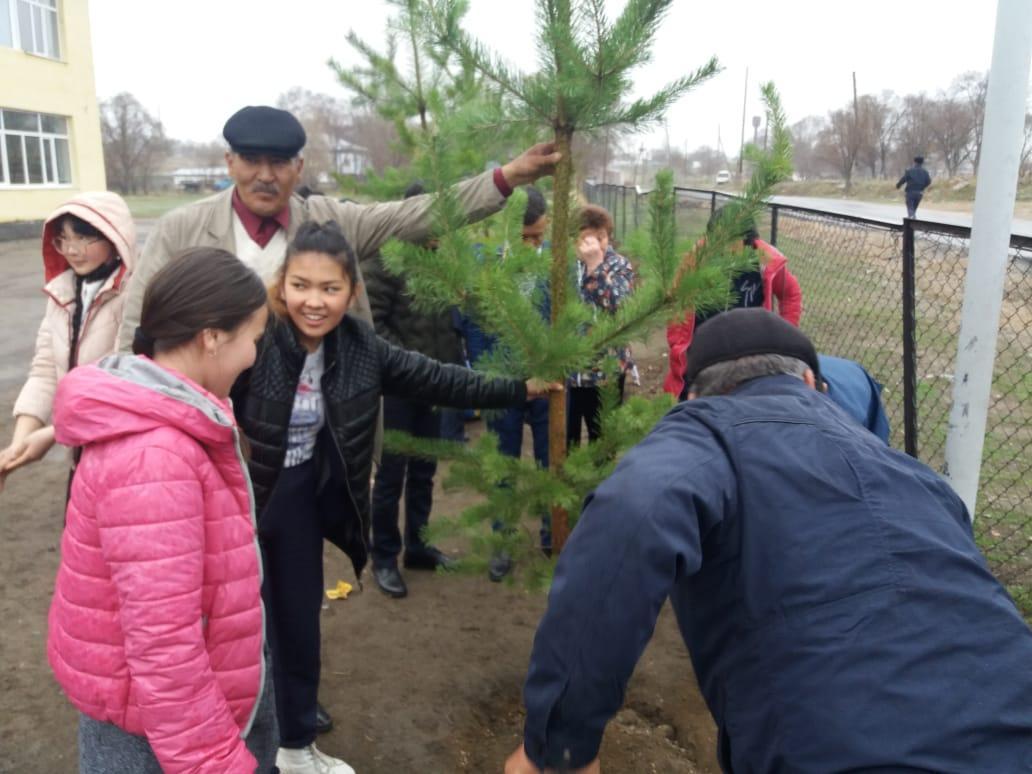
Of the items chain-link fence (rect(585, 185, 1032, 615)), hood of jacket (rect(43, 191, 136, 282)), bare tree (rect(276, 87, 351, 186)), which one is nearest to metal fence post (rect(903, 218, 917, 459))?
chain-link fence (rect(585, 185, 1032, 615))

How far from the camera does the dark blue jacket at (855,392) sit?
7.73ft

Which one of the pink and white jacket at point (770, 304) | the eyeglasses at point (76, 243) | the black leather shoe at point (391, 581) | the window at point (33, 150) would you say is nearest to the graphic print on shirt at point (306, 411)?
the eyeglasses at point (76, 243)

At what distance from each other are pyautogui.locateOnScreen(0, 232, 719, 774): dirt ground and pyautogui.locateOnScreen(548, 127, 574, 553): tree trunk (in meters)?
0.72

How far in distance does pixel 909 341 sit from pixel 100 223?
2.89m

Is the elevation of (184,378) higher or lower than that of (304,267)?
lower

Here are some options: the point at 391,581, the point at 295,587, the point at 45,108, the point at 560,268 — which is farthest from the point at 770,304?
the point at 45,108

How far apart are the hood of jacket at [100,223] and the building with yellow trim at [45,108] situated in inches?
883

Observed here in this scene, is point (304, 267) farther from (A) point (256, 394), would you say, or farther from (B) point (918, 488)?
(B) point (918, 488)

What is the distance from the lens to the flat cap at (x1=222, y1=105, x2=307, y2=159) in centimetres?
250

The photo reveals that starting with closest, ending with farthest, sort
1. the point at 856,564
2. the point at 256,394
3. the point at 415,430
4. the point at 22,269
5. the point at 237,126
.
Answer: the point at 856,564 → the point at 256,394 → the point at 237,126 → the point at 415,430 → the point at 22,269

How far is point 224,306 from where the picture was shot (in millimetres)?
1723

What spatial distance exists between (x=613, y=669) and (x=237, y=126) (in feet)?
6.49

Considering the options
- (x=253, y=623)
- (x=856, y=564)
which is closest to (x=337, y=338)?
(x=253, y=623)

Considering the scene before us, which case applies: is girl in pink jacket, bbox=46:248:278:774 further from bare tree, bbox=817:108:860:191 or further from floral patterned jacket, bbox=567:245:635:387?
bare tree, bbox=817:108:860:191
